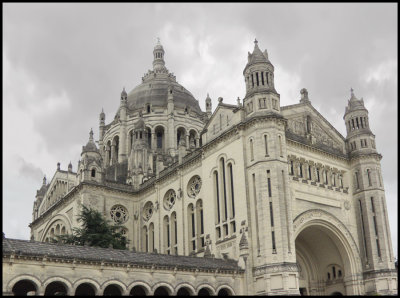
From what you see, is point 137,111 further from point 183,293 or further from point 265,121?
point 183,293

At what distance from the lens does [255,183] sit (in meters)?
43.0

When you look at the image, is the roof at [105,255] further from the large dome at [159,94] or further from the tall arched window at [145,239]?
the large dome at [159,94]

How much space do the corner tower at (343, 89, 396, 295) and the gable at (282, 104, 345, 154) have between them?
1684 millimetres

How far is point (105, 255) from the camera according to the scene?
121 feet

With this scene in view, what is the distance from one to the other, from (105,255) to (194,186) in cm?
1639

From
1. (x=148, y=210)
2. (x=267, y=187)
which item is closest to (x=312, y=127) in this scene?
(x=267, y=187)

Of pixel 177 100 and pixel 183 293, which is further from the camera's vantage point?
pixel 177 100

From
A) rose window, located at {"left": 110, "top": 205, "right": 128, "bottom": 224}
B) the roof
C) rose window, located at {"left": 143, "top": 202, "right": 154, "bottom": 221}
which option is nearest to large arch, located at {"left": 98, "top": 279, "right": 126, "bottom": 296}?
the roof

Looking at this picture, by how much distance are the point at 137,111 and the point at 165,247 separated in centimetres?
2861

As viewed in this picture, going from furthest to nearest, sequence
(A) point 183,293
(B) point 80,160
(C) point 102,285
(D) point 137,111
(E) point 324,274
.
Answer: (D) point 137,111 → (B) point 80,160 → (E) point 324,274 → (A) point 183,293 → (C) point 102,285

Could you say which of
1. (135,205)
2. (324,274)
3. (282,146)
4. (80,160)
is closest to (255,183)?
(282,146)

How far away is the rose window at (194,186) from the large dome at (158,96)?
26961mm

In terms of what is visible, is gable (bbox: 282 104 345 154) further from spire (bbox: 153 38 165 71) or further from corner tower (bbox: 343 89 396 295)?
spire (bbox: 153 38 165 71)

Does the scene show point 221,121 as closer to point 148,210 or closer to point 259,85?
point 259,85
